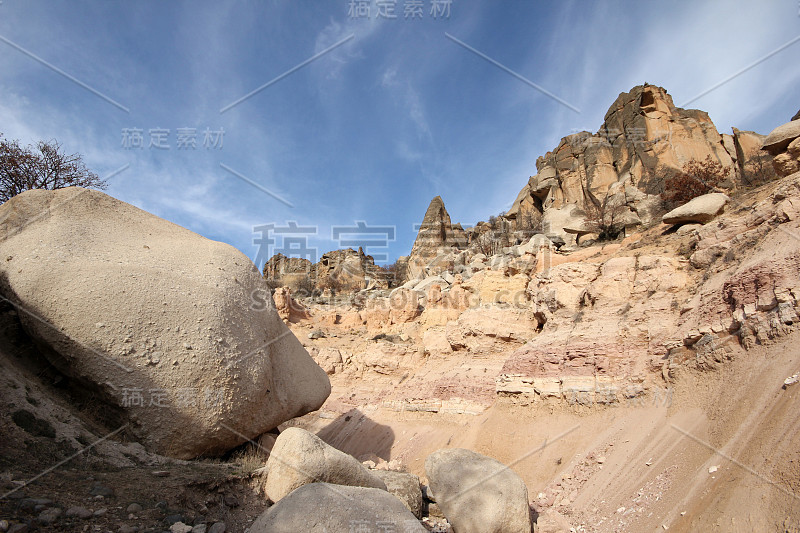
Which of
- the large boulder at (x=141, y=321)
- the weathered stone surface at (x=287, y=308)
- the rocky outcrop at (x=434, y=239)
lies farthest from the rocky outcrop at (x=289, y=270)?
the large boulder at (x=141, y=321)

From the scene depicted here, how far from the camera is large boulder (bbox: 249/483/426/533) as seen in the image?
10.2 ft

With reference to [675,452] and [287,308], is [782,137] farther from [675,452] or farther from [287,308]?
[287,308]

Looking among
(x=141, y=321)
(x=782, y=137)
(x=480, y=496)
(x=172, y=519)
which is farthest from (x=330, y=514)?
(x=782, y=137)

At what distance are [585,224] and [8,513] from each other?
68.6 ft

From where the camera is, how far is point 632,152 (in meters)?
33.2

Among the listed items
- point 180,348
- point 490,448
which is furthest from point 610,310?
point 180,348

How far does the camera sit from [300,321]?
73.4ft

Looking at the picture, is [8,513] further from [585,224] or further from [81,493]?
[585,224]

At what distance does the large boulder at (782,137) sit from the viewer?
9.13 m

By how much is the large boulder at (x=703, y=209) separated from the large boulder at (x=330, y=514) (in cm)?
1218

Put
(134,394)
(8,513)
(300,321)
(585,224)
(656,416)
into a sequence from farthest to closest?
(300,321) → (585,224) → (656,416) → (134,394) → (8,513)

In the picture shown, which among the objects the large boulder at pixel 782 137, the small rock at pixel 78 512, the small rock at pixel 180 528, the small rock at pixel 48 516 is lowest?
the small rock at pixel 180 528

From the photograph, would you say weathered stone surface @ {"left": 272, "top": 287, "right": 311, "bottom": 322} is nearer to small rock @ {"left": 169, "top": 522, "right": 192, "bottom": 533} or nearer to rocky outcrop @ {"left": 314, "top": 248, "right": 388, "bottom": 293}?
rocky outcrop @ {"left": 314, "top": 248, "right": 388, "bottom": 293}

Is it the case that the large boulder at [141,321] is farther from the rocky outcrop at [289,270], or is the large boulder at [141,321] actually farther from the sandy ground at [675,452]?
the rocky outcrop at [289,270]
